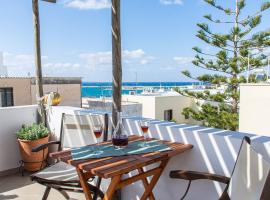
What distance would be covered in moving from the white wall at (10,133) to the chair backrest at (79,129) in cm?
103

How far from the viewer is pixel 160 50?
1905 centimetres

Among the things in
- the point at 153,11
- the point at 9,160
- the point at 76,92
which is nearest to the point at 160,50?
the point at 153,11

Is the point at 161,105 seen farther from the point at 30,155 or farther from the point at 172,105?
the point at 30,155

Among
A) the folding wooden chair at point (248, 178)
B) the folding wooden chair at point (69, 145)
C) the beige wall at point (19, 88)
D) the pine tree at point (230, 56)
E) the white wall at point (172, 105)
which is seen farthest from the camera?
the white wall at point (172, 105)

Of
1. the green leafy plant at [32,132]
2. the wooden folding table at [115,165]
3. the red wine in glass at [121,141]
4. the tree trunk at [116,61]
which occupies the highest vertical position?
the tree trunk at [116,61]

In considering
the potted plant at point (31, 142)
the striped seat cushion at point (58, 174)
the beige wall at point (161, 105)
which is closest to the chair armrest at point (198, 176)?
the striped seat cushion at point (58, 174)

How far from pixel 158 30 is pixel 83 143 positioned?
51.3 feet

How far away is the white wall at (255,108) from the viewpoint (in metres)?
7.48

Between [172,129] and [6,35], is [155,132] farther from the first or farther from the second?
[6,35]

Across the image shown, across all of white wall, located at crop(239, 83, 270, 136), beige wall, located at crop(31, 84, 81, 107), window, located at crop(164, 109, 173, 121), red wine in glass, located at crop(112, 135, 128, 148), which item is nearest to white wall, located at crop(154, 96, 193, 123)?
window, located at crop(164, 109, 173, 121)

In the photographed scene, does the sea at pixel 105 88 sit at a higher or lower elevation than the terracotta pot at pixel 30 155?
higher

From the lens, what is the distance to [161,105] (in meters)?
13.9

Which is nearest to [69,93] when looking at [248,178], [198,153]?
[198,153]

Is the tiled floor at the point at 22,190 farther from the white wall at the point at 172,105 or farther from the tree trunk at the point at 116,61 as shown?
the white wall at the point at 172,105
